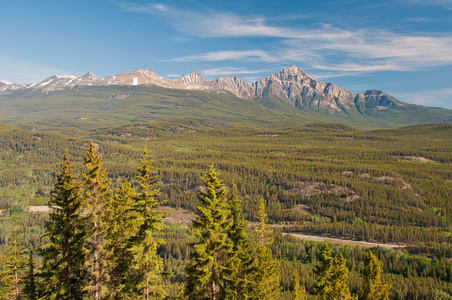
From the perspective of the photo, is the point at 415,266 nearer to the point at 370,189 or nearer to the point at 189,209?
the point at 370,189

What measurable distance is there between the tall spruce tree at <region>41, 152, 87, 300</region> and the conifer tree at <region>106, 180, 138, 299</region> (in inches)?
98.4

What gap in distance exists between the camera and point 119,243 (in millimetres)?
29172

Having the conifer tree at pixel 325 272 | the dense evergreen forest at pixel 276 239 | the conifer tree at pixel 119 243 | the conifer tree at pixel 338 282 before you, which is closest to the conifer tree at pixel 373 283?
the dense evergreen forest at pixel 276 239

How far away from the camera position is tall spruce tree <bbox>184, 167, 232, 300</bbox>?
25000mm

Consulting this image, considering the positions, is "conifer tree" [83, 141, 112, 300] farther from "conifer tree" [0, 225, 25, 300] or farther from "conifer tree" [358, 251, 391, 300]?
"conifer tree" [358, 251, 391, 300]

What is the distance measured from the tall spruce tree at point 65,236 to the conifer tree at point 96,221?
0.86m

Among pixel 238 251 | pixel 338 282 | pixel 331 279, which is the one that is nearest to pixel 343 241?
pixel 331 279

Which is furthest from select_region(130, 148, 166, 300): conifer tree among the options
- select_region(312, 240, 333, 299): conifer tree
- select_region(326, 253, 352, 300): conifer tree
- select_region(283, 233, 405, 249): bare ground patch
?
select_region(283, 233, 405, 249): bare ground patch

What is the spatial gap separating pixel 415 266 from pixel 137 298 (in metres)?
104

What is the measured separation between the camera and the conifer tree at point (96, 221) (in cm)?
2595

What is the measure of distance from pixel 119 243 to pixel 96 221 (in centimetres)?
401

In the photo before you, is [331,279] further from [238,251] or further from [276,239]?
[276,239]

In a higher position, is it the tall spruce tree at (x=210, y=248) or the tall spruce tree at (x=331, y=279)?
the tall spruce tree at (x=210, y=248)

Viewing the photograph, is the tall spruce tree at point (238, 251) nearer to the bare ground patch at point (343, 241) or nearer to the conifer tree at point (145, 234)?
the conifer tree at point (145, 234)
